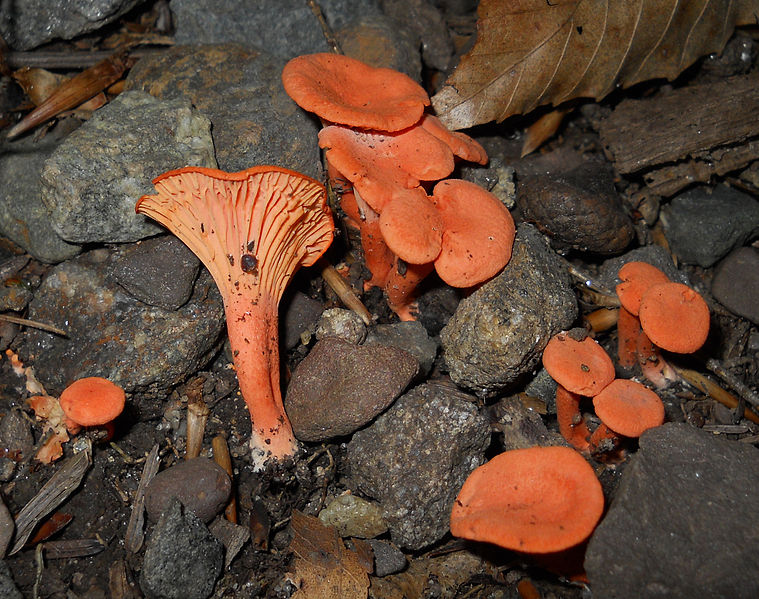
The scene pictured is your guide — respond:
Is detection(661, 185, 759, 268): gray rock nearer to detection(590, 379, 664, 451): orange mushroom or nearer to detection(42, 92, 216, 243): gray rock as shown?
detection(590, 379, 664, 451): orange mushroom

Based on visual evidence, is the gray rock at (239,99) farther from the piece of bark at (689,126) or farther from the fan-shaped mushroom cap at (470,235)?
the piece of bark at (689,126)

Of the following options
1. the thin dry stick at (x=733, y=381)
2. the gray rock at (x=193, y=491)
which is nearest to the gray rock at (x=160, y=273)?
the gray rock at (x=193, y=491)

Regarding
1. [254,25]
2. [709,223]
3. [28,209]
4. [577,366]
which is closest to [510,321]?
[577,366]

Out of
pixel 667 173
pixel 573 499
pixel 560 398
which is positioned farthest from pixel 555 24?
pixel 573 499

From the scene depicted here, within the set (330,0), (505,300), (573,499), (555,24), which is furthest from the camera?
(330,0)

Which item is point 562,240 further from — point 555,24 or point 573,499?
point 573,499

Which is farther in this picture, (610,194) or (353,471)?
(610,194)

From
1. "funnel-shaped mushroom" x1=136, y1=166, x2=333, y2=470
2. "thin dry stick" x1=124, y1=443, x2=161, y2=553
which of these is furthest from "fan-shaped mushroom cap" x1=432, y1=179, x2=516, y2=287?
"thin dry stick" x1=124, y1=443, x2=161, y2=553
